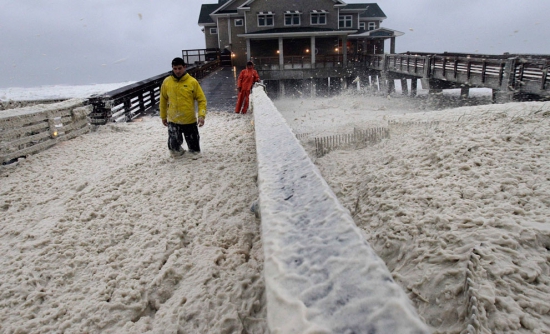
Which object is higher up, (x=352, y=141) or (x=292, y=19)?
(x=292, y=19)

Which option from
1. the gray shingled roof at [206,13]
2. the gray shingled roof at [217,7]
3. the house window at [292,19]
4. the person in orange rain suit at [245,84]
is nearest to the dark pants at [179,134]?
the person in orange rain suit at [245,84]

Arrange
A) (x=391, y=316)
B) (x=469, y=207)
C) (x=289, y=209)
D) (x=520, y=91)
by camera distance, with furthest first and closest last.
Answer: (x=520, y=91) → (x=469, y=207) → (x=289, y=209) → (x=391, y=316)

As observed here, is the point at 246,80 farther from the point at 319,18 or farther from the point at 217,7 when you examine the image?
the point at 217,7

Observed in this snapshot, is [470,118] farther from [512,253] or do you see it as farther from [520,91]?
[520,91]

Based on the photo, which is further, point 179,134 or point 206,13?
point 206,13

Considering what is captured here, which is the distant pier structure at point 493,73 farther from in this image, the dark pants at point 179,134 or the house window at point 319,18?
the dark pants at point 179,134

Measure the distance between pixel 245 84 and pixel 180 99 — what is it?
4.85 metres

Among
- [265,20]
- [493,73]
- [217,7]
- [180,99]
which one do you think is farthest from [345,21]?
[180,99]

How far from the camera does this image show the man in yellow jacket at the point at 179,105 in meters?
5.77

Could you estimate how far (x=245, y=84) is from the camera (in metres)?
10.4

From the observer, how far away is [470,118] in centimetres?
735

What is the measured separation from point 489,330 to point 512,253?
0.98 metres

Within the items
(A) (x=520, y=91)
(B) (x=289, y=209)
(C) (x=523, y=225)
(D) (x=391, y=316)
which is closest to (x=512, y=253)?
(C) (x=523, y=225)

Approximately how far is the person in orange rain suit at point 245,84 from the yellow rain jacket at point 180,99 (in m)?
4.52
